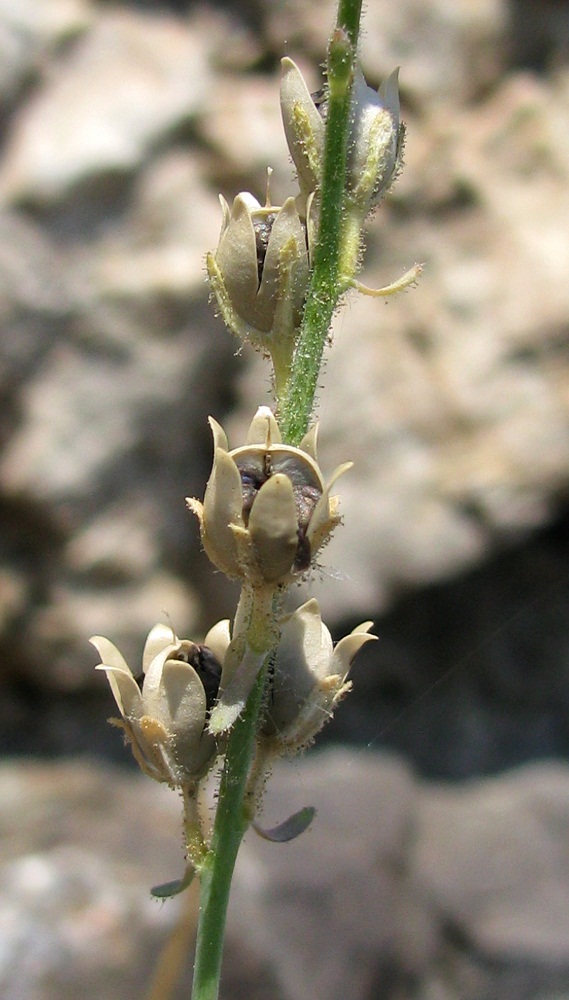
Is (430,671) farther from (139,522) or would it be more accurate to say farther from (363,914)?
(139,522)

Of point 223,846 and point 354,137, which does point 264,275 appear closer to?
point 354,137

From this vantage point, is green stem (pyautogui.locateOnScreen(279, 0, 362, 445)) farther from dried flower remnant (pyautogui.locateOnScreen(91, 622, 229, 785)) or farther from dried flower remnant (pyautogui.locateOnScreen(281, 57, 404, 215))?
dried flower remnant (pyautogui.locateOnScreen(91, 622, 229, 785))

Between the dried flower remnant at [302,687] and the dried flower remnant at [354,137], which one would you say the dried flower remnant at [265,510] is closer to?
the dried flower remnant at [302,687]

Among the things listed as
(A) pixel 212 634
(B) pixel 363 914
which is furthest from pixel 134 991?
(A) pixel 212 634

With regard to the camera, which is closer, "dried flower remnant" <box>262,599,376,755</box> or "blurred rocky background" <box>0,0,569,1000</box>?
"dried flower remnant" <box>262,599,376,755</box>

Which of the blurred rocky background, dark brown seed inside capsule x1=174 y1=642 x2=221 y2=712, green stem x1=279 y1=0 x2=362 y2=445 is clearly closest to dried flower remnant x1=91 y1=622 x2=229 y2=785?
dark brown seed inside capsule x1=174 y1=642 x2=221 y2=712
